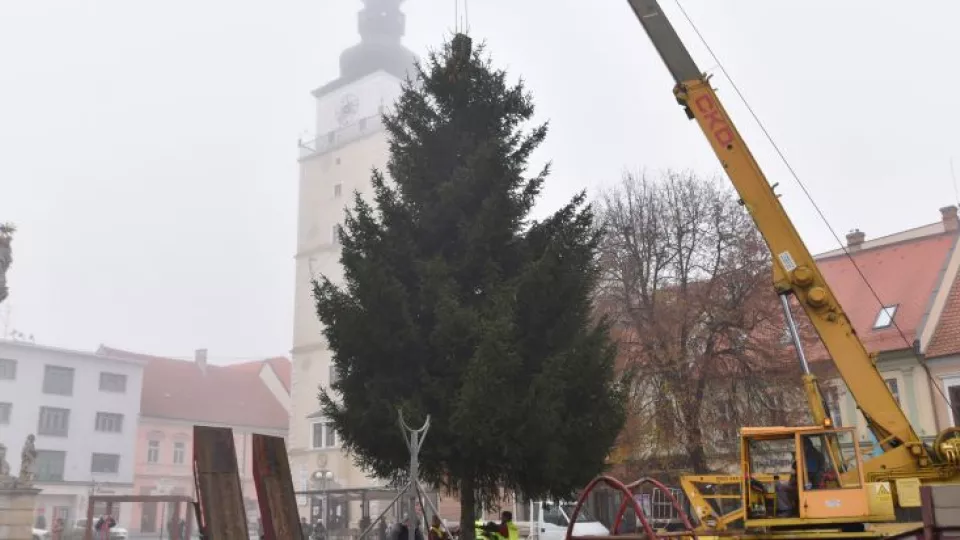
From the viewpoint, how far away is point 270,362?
261 ft

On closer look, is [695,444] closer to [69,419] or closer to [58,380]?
[69,419]

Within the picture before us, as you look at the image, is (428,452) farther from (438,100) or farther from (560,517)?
(560,517)

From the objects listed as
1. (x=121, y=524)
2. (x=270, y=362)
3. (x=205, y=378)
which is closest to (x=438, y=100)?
(x=121, y=524)

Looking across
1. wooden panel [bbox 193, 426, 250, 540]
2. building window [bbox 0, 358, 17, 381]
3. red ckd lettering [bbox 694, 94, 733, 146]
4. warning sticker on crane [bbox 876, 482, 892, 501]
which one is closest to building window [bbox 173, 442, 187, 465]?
building window [bbox 0, 358, 17, 381]

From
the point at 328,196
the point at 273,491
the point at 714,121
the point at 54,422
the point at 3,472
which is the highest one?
the point at 328,196

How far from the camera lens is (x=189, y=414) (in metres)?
66.1

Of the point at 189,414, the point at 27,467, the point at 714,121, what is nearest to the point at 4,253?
the point at 27,467

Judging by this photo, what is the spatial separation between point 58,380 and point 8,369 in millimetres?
3220

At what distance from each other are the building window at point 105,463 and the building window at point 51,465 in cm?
197

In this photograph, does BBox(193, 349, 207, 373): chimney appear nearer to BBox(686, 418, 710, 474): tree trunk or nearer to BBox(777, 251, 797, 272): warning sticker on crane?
BBox(686, 418, 710, 474): tree trunk

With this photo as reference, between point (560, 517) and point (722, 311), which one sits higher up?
point (722, 311)

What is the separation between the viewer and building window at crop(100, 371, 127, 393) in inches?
2328

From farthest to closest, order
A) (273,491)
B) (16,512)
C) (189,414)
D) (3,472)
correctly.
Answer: (189,414) < (3,472) < (16,512) < (273,491)

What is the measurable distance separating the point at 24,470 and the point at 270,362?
59950 mm
